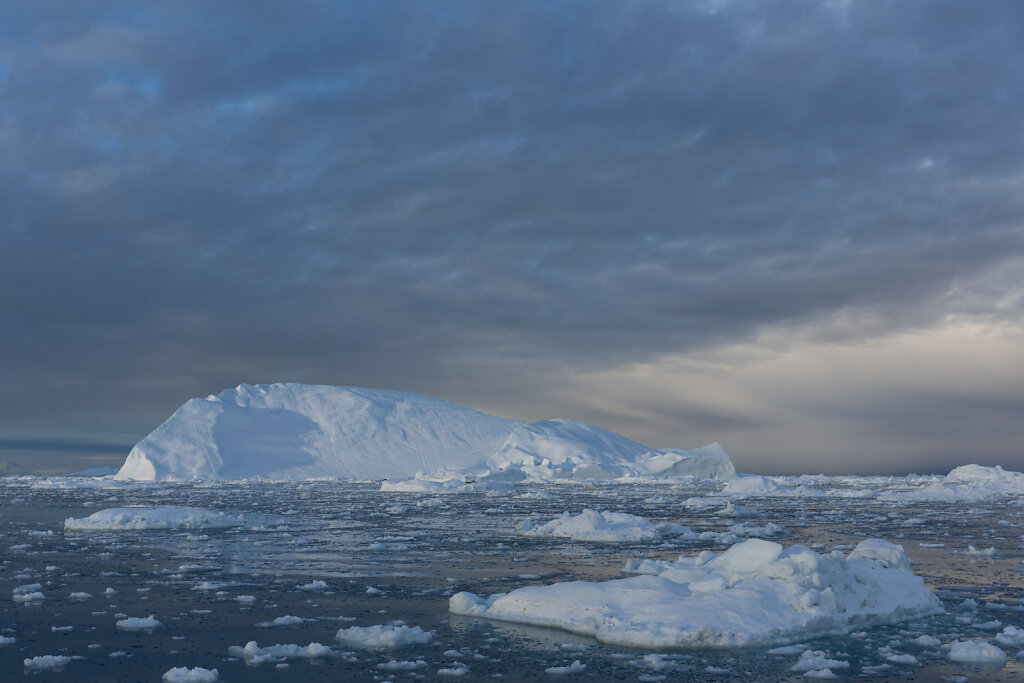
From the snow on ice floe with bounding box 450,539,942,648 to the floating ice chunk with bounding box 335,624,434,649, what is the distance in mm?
1769

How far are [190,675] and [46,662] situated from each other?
2.03 meters

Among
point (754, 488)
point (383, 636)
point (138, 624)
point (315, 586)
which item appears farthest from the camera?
point (754, 488)

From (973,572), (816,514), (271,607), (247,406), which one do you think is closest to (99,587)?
(271,607)

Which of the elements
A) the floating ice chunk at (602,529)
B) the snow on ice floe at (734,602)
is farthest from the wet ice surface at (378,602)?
the floating ice chunk at (602,529)

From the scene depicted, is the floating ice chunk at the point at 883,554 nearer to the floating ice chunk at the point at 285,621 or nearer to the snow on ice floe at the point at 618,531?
the snow on ice floe at the point at 618,531

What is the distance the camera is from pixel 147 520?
27000 millimetres

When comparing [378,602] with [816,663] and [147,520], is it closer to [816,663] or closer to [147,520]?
[816,663]

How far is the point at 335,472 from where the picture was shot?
277ft

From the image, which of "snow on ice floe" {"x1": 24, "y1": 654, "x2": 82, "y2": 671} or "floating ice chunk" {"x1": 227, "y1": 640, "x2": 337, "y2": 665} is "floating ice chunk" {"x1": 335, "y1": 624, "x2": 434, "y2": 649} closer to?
"floating ice chunk" {"x1": 227, "y1": 640, "x2": 337, "y2": 665}

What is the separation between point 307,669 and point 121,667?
2204 mm

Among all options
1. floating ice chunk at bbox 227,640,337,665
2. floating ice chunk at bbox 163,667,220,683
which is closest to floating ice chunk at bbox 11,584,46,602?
floating ice chunk at bbox 227,640,337,665

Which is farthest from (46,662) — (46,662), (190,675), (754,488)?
(754,488)

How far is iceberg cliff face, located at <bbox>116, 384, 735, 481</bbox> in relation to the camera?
77.8m

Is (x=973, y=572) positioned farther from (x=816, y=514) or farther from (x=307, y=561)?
(x=816, y=514)
